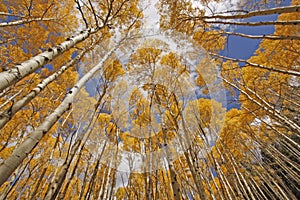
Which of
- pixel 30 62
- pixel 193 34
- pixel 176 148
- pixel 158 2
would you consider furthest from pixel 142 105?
pixel 30 62

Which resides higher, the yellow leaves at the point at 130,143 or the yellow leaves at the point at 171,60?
the yellow leaves at the point at 171,60

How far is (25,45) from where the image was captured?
17.2 ft

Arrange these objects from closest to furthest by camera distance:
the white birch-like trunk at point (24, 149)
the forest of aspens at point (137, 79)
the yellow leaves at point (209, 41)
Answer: the white birch-like trunk at point (24, 149)
the forest of aspens at point (137, 79)
the yellow leaves at point (209, 41)

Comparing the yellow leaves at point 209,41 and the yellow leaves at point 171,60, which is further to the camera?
the yellow leaves at point 171,60

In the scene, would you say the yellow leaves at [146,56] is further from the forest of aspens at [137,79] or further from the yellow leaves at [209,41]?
the yellow leaves at [209,41]

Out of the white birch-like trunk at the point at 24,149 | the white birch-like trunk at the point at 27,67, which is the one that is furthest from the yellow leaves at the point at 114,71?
the white birch-like trunk at the point at 24,149

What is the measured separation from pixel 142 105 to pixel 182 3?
3.68 m

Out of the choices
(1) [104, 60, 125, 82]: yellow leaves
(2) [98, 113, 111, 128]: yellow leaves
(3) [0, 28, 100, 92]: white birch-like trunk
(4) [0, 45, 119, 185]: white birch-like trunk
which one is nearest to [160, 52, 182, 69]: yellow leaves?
(1) [104, 60, 125, 82]: yellow leaves

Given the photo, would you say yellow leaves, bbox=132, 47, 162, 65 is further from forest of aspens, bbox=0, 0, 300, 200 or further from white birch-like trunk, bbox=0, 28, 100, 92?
white birch-like trunk, bbox=0, 28, 100, 92

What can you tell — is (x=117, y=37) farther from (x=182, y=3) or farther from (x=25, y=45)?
(x=25, y=45)

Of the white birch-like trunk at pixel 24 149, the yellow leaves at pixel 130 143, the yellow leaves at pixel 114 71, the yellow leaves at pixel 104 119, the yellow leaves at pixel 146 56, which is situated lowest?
the yellow leaves at pixel 130 143

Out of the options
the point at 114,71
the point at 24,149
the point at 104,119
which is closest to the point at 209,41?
the point at 114,71

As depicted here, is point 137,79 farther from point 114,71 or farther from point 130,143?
point 130,143

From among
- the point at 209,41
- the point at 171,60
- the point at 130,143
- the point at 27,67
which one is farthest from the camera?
the point at 130,143
